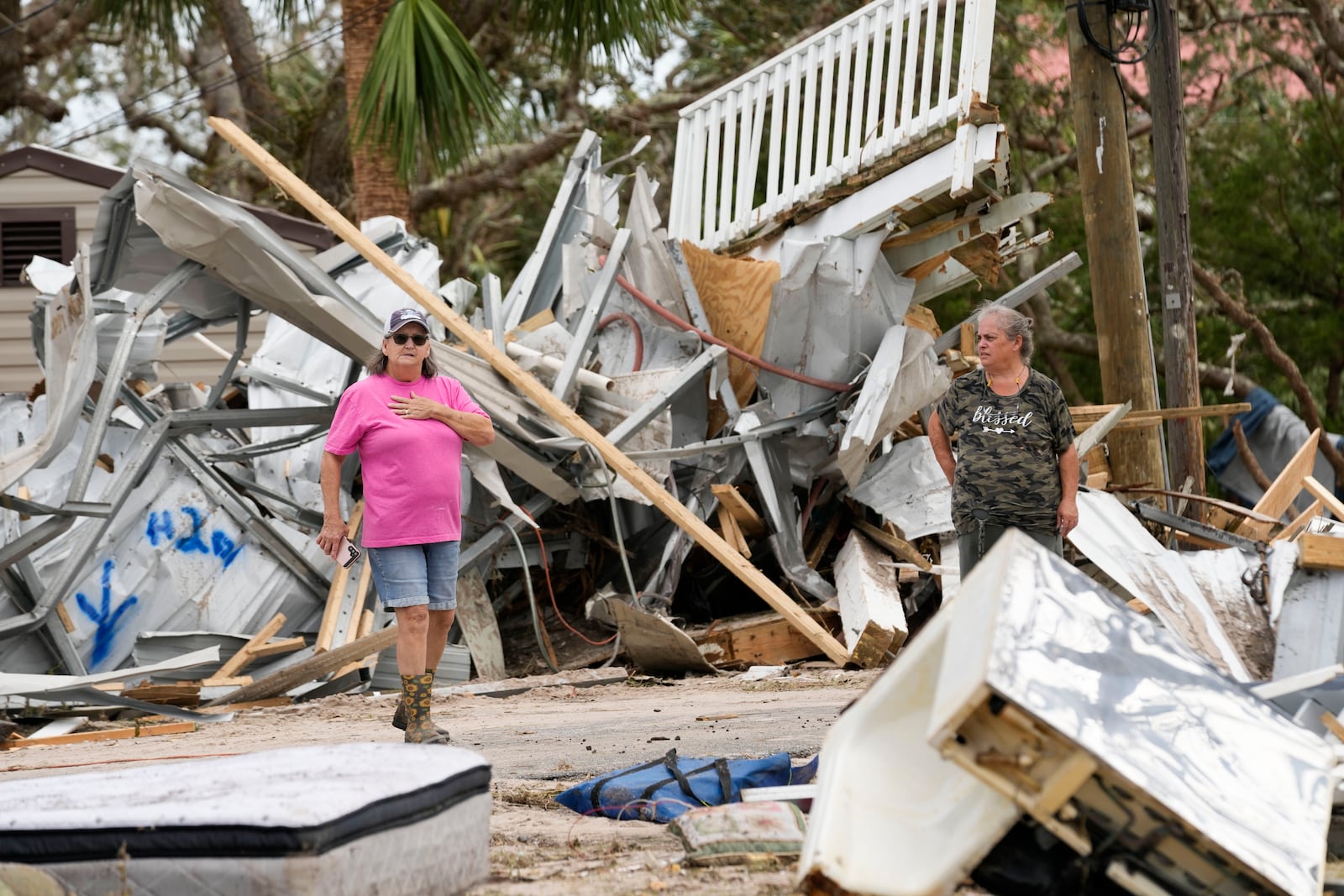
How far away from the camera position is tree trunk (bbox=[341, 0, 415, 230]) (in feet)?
41.8

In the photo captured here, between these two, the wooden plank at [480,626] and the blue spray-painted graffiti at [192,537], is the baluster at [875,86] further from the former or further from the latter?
the blue spray-painted graffiti at [192,537]

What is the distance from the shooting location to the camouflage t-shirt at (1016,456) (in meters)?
5.27

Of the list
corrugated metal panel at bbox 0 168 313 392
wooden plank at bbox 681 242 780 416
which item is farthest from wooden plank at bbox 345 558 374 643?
corrugated metal panel at bbox 0 168 313 392

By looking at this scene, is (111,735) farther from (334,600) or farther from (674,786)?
(674,786)

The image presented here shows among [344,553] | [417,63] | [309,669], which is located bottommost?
[309,669]

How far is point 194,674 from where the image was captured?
7551 millimetres

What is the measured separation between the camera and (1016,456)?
5.27m

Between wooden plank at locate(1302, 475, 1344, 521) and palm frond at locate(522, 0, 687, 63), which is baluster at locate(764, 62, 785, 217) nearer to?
palm frond at locate(522, 0, 687, 63)

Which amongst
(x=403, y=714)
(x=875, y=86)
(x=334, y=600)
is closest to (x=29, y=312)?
(x=334, y=600)

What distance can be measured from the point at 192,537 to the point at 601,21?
633 cm

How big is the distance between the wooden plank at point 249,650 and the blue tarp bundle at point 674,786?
12.6 ft

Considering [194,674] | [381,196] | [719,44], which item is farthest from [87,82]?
[194,674]

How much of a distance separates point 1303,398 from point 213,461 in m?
10.6

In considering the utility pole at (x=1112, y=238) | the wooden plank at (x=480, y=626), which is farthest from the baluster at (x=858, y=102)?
the wooden plank at (x=480, y=626)
